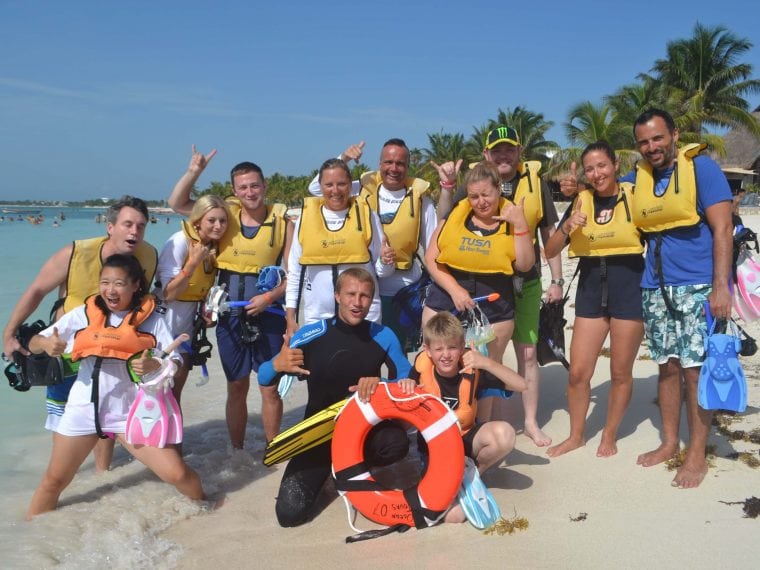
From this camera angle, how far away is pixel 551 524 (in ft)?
10.5

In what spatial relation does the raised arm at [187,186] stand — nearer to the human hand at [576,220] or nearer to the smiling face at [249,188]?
the smiling face at [249,188]

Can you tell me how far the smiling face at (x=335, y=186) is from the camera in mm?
3977

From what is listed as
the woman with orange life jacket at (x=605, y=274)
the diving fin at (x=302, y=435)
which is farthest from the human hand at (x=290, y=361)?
the woman with orange life jacket at (x=605, y=274)

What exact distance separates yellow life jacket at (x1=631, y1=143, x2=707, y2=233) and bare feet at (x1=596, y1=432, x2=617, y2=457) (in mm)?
1404

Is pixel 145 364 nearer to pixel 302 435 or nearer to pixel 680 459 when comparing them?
pixel 302 435

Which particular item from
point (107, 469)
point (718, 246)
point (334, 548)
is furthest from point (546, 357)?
point (107, 469)

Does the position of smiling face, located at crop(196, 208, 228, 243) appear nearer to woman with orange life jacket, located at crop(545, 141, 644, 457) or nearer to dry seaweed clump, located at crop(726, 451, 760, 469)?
woman with orange life jacket, located at crop(545, 141, 644, 457)

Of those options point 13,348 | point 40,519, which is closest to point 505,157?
point 13,348

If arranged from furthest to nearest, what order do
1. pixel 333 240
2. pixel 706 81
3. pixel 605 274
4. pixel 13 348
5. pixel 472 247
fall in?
pixel 706 81, pixel 333 240, pixel 605 274, pixel 472 247, pixel 13 348

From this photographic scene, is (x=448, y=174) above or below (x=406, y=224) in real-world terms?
above

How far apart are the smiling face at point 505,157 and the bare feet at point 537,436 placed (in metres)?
1.82

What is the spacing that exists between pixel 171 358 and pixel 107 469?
5.06ft

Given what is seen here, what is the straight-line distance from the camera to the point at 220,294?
3992mm

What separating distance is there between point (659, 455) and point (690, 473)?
0.32m
